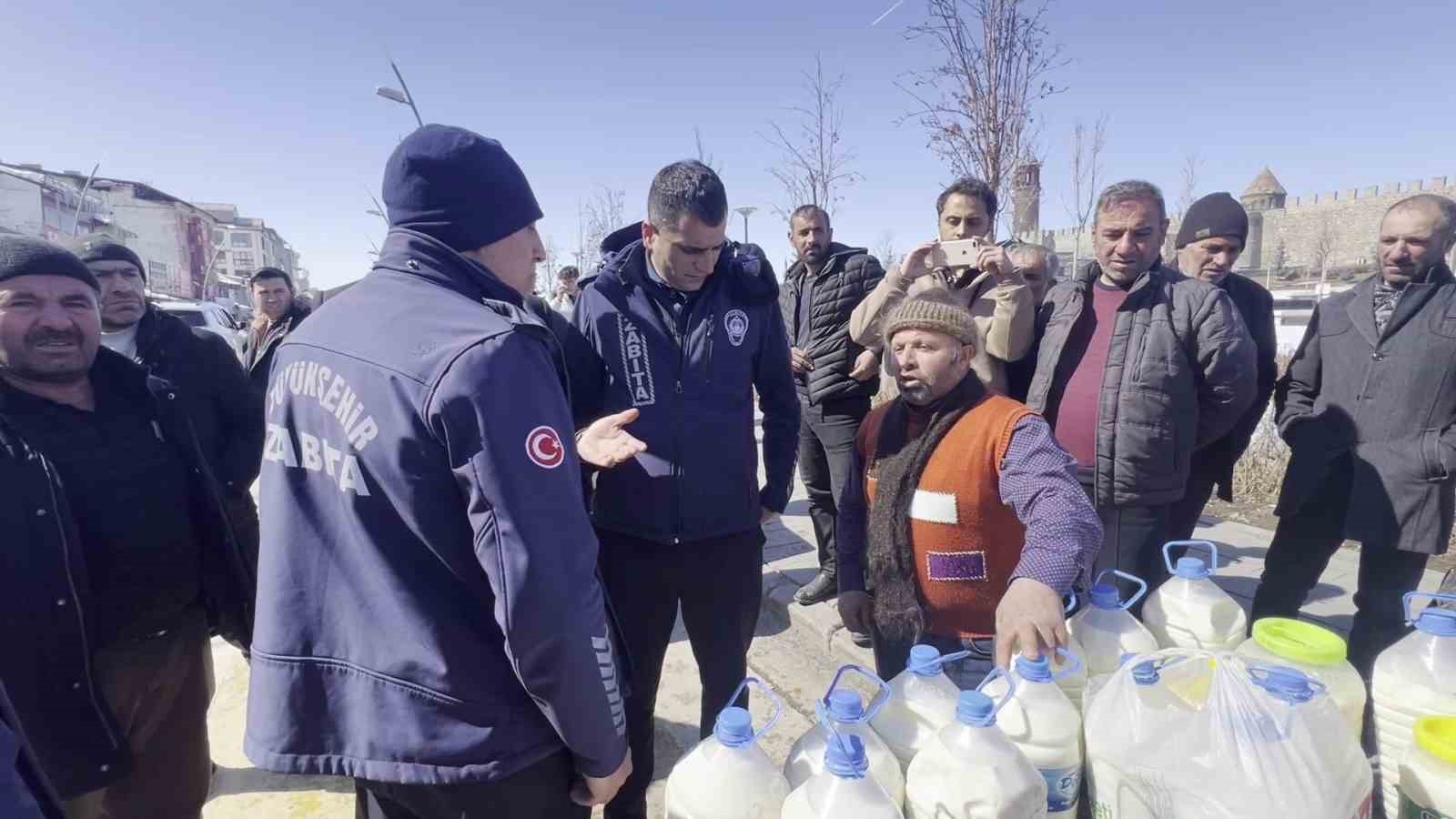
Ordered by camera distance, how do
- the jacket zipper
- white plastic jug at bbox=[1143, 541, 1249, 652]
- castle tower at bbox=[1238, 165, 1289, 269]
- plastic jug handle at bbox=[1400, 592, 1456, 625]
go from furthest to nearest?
1. castle tower at bbox=[1238, 165, 1289, 269]
2. the jacket zipper
3. white plastic jug at bbox=[1143, 541, 1249, 652]
4. plastic jug handle at bbox=[1400, 592, 1456, 625]

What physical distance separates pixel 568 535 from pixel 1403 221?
3363 mm

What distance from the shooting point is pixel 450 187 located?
133cm

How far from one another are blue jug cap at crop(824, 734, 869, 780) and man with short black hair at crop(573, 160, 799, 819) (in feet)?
4.03

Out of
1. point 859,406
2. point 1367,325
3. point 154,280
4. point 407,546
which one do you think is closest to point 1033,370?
point 859,406

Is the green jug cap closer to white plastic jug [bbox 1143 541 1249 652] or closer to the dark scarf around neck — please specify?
white plastic jug [bbox 1143 541 1249 652]

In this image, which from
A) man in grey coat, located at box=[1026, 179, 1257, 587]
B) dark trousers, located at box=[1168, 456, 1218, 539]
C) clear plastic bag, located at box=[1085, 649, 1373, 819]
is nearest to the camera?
clear plastic bag, located at box=[1085, 649, 1373, 819]

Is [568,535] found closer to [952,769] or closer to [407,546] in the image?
[407,546]

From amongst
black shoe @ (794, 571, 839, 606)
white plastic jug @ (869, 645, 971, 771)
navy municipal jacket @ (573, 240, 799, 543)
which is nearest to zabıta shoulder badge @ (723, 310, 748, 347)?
navy municipal jacket @ (573, 240, 799, 543)

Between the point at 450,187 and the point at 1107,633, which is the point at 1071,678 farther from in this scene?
the point at 450,187

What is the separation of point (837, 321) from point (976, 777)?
2932 mm

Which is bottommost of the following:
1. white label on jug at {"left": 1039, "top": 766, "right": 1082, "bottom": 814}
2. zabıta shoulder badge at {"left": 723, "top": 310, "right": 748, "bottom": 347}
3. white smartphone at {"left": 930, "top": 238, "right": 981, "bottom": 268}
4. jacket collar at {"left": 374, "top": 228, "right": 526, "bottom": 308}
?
white label on jug at {"left": 1039, "top": 766, "right": 1082, "bottom": 814}

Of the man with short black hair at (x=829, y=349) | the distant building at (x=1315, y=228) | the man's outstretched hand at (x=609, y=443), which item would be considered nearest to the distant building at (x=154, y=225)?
the man with short black hair at (x=829, y=349)

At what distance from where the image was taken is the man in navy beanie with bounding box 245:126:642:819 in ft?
3.80

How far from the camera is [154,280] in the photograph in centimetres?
5041
